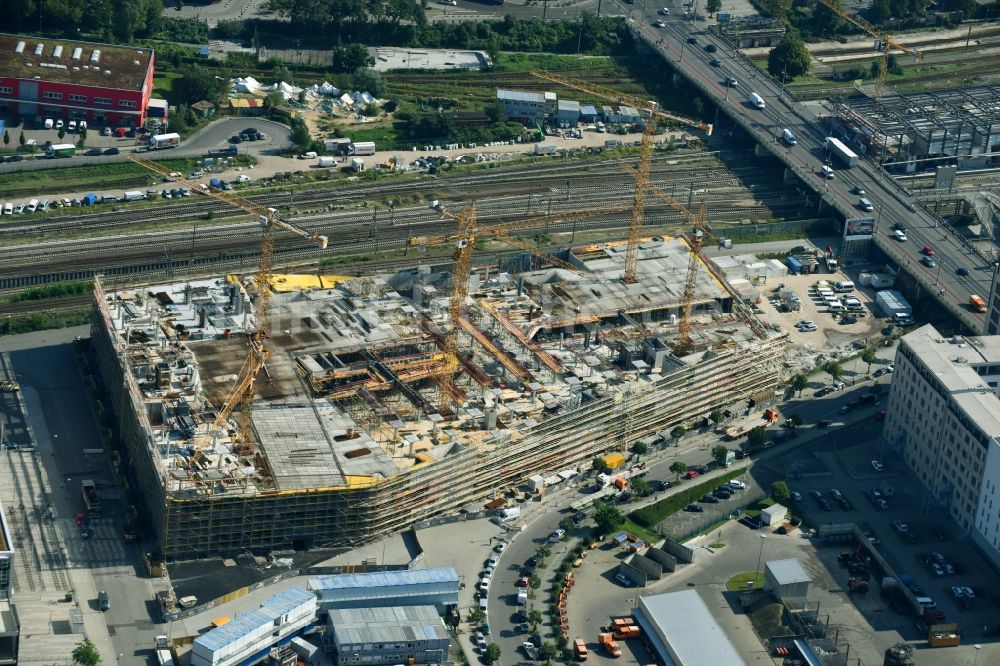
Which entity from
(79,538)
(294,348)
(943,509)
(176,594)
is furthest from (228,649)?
(943,509)

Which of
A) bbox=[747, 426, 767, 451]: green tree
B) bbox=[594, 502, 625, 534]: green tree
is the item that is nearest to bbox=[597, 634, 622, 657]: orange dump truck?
bbox=[594, 502, 625, 534]: green tree

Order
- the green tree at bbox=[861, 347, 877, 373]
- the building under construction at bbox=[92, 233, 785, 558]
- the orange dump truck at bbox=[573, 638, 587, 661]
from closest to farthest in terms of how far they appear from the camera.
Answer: the orange dump truck at bbox=[573, 638, 587, 661] → the building under construction at bbox=[92, 233, 785, 558] → the green tree at bbox=[861, 347, 877, 373]

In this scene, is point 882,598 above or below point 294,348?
below

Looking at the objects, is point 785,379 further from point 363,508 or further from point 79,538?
point 79,538

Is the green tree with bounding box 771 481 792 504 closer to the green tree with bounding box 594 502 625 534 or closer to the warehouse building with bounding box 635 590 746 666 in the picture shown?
the green tree with bounding box 594 502 625 534

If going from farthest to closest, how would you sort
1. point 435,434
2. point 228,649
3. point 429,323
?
point 429,323 → point 435,434 → point 228,649

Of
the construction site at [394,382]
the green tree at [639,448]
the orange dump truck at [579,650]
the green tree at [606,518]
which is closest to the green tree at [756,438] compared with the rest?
the construction site at [394,382]

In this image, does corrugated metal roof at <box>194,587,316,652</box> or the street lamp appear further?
the street lamp
